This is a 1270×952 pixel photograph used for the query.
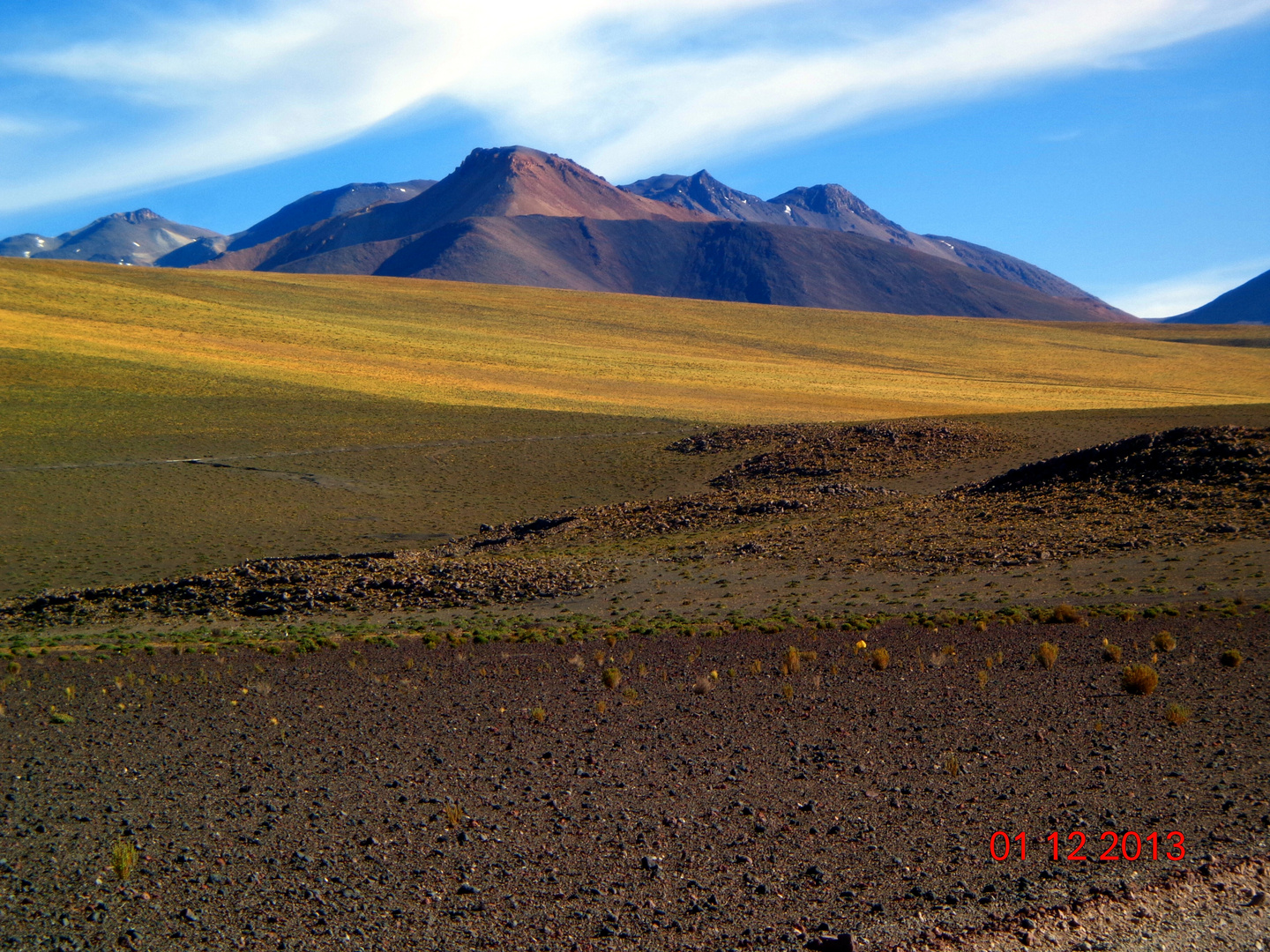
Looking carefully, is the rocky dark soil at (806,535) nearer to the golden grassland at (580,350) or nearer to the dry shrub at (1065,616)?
the dry shrub at (1065,616)

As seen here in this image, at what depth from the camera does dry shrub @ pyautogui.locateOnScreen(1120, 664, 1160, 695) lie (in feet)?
36.4

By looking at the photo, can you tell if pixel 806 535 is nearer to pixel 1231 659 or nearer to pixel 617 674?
pixel 617 674

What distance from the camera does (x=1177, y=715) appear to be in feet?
32.3

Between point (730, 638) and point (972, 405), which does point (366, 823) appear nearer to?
point (730, 638)

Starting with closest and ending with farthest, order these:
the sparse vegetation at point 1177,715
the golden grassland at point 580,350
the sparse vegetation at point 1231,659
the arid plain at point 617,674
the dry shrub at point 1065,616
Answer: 1. the arid plain at point 617,674
2. the sparse vegetation at point 1177,715
3. the sparse vegetation at point 1231,659
4. the dry shrub at point 1065,616
5. the golden grassland at point 580,350

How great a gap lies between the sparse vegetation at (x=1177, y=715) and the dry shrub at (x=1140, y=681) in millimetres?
920

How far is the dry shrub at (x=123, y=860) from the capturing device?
687cm

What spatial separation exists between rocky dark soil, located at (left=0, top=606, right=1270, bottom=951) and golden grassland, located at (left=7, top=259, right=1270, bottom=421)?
111ft

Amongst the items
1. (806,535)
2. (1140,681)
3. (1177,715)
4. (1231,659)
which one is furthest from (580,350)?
(1177,715)
